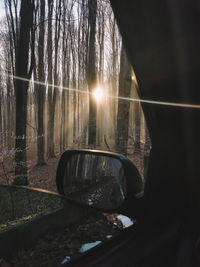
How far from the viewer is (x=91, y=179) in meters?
1.48

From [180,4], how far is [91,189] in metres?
1.35

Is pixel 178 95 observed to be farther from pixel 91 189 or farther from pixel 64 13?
pixel 64 13

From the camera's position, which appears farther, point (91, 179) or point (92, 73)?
point (92, 73)

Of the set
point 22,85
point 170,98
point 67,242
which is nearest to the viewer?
point 170,98

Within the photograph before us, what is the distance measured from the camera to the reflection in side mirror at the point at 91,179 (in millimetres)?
1198

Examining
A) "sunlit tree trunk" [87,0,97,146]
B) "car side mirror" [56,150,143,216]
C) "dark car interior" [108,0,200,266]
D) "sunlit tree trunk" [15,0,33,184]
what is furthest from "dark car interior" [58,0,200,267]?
"sunlit tree trunk" [87,0,97,146]

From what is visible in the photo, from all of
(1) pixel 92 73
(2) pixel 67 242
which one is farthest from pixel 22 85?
(2) pixel 67 242

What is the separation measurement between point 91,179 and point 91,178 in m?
0.01

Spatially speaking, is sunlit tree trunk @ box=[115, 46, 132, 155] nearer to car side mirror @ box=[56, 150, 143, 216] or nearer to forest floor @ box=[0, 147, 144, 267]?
forest floor @ box=[0, 147, 144, 267]

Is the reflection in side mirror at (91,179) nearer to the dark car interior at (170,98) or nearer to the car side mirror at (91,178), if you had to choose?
the car side mirror at (91,178)

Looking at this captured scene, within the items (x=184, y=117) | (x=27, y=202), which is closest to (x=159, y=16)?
(x=184, y=117)

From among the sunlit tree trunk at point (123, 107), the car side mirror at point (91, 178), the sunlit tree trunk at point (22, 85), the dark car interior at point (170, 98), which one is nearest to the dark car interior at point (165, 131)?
the dark car interior at point (170, 98)

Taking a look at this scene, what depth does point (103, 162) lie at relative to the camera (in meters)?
1.25

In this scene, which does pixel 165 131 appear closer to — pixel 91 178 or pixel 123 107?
pixel 91 178
